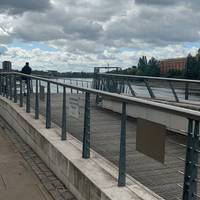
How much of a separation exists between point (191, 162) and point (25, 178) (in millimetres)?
3637

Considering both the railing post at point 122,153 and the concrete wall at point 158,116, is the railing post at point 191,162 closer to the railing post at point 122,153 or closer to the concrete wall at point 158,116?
the concrete wall at point 158,116

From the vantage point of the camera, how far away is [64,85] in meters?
6.62

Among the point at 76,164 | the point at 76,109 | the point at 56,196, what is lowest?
the point at 56,196

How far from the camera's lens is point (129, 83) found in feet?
38.5

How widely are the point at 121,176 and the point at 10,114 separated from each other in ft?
24.5

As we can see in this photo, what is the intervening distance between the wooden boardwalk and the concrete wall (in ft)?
0.54

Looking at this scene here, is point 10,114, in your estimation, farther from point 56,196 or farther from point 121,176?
point 121,176

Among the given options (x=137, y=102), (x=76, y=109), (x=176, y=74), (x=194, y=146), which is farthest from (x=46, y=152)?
(x=176, y=74)

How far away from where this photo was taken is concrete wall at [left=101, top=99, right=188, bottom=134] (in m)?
4.20

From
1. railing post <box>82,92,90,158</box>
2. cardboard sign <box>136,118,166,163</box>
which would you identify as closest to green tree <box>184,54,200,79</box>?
railing post <box>82,92,90,158</box>

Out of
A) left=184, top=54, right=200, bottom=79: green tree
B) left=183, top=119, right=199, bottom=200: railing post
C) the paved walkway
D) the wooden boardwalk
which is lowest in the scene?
the paved walkway

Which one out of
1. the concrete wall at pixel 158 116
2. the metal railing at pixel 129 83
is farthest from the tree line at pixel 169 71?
the concrete wall at pixel 158 116

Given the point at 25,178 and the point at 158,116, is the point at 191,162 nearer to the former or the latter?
the point at 158,116

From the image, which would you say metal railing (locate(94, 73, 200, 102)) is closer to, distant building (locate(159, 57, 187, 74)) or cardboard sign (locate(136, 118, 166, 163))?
cardboard sign (locate(136, 118, 166, 163))
